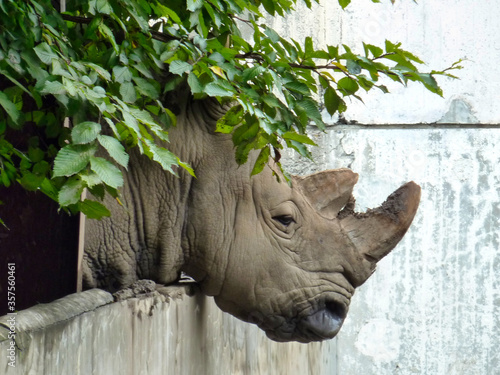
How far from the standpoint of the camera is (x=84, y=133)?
2.00m

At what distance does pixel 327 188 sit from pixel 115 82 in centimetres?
137

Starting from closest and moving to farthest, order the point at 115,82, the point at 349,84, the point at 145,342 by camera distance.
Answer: the point at 115,82
the point at 145,342
the point at 349,84

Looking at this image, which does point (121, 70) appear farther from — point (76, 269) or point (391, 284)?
point (391, 284)

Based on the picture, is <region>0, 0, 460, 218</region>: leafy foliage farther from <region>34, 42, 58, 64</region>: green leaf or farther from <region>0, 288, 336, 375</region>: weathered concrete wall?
<region>0, 288, 336, 375</region>: weathered concrete wall

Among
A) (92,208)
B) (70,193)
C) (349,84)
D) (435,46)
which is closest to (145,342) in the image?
(92,208)

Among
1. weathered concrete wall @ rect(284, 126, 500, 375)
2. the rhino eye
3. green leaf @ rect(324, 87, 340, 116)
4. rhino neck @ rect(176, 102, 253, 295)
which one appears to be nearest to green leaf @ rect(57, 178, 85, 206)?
green leaf @ rect(324, 87, 340, 116)

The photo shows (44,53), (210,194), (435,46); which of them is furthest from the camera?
(435,46)

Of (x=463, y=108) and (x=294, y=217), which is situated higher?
(x=463, y=108)

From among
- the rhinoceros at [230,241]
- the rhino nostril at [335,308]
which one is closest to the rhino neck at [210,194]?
the rhinoceros at [230,241]

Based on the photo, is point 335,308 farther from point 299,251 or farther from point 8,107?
point 8,107

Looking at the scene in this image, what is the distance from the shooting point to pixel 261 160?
279 centimetres

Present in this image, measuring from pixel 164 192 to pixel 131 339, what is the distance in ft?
2.97

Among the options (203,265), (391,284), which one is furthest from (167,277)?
(391,284)

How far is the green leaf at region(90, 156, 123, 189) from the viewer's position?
1.97m
